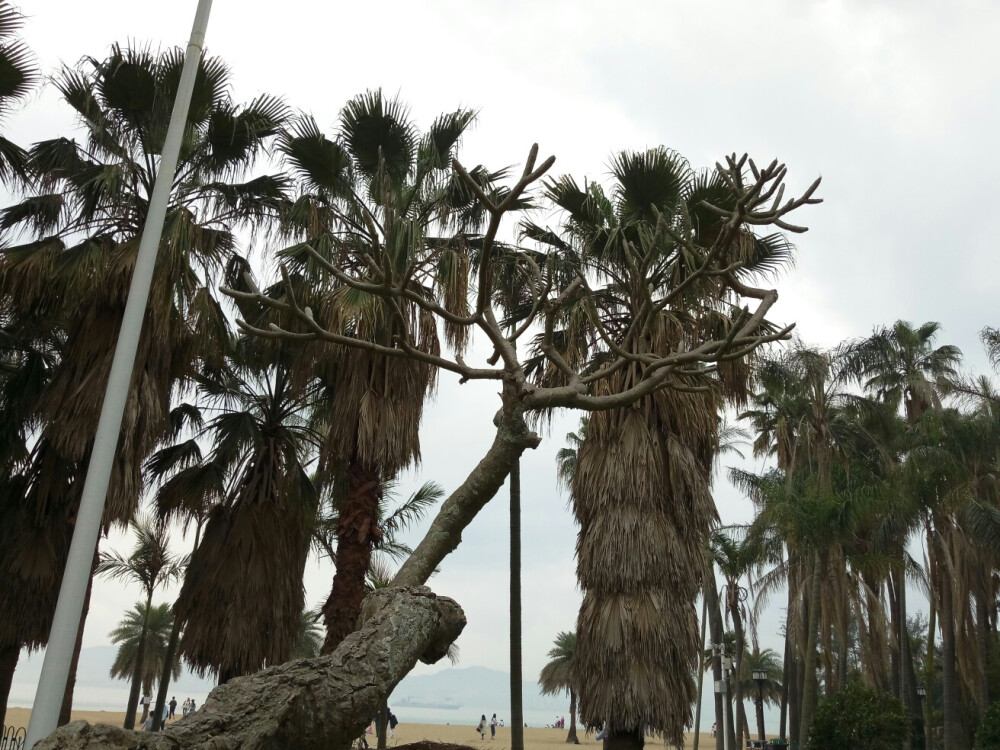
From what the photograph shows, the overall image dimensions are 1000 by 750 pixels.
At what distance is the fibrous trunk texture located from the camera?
11.9 meters

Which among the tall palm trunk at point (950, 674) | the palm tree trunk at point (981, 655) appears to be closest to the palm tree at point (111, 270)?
the tall palm trunk at point (950, 674)

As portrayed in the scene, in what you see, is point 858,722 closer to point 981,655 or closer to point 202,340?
point 981,655

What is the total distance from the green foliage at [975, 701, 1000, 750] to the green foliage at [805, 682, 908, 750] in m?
1.75

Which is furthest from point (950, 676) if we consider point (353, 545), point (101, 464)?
point (101, 464)

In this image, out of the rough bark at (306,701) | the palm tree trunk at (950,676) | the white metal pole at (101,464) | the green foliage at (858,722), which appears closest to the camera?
the rough bark at (306,701)

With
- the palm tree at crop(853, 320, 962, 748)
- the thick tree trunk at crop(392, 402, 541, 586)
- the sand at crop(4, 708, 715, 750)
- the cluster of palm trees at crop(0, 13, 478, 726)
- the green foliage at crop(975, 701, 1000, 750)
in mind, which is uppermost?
the palm tree at crop(853, 320, 962, 748)

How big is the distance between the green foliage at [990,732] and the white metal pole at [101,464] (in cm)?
2205

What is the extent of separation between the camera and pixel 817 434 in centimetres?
3114

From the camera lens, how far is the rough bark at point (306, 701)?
330cm

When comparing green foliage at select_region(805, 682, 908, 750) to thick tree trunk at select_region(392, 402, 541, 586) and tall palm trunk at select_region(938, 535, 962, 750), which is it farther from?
thick tree trunk at select_region(392, 402, 541, 586)

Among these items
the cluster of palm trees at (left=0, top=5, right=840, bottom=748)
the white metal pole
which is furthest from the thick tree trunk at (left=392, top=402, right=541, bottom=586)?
the cluster of palm trees at (left=0, top=5, right=840, bottom=748)

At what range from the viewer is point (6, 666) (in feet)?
43.6

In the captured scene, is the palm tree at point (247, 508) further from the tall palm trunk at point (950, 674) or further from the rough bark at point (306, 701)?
the tall palm trunk at point (950, 674)

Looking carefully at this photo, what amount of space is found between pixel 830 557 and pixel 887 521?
2626mm
